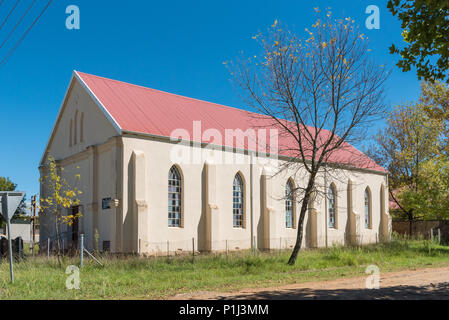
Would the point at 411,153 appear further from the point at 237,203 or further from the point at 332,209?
the point at 237,203

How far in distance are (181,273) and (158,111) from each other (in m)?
12.8

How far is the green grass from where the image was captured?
12.4 metres

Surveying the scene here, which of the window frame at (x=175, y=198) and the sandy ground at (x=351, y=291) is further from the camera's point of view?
the window frame at (x=175, y=198)

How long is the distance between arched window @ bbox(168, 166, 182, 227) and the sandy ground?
445 inches

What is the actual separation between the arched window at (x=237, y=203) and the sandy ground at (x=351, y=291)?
12463 mm

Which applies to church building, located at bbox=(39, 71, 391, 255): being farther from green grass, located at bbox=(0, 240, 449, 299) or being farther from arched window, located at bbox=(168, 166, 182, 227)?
green grass, located at bbox=(0, 240, 449, 299)

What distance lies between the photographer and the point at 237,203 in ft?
88.9

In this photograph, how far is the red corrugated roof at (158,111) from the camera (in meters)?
23.9

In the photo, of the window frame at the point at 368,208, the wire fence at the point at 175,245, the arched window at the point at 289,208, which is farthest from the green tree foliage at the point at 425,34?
the window frame at the point at 368,208

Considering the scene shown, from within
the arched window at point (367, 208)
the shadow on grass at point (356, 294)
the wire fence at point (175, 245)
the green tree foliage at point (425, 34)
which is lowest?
the wire fence at point (175, 245)

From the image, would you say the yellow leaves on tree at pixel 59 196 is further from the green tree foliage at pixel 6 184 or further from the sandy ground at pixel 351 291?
the green tree foliage at pixel 6 184

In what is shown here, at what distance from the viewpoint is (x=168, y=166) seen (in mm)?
23812
